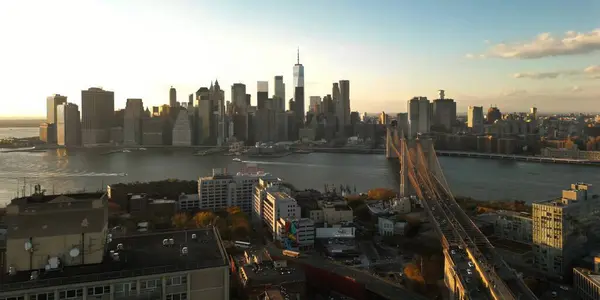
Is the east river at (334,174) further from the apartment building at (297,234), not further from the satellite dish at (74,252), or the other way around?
the satellite dish at (74,252)

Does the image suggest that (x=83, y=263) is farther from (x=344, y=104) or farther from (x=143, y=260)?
(x=344, y=104)

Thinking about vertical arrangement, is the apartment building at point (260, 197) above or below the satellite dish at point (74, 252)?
below

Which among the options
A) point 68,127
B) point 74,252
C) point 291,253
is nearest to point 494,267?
point 291,253

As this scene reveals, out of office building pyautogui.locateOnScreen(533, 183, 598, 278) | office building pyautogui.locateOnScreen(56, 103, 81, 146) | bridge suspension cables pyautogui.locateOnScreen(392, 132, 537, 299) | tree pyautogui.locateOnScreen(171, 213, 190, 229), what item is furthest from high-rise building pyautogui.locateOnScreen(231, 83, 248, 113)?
office building pyautogui.locateOnScreen(533, 183, 598, 278)

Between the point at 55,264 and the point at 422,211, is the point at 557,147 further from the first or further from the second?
the point at 55,264

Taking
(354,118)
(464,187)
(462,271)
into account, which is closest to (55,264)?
(462,271)

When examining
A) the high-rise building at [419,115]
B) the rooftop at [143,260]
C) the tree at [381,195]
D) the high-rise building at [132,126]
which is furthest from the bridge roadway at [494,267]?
the high-rise building at [132,126]
